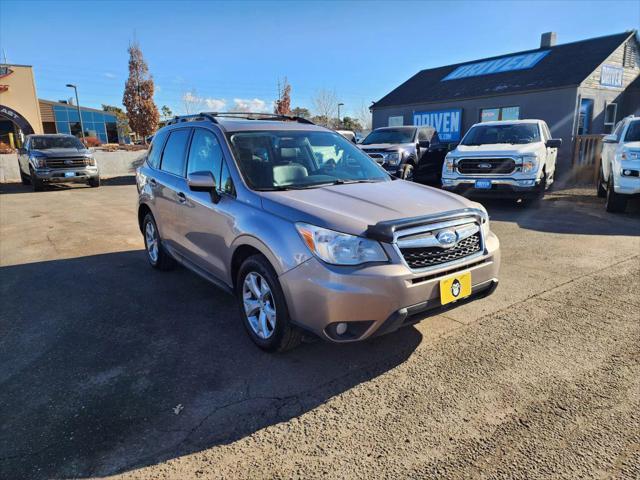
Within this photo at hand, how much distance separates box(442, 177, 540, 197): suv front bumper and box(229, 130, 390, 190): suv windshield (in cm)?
569

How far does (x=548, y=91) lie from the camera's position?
1773 cm

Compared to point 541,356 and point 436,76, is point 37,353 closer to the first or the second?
point 541,356

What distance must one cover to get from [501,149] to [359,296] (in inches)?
318

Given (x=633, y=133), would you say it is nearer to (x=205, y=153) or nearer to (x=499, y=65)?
(x=205, y=153)

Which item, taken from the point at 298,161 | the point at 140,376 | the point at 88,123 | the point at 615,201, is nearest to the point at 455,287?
the point at 298,161

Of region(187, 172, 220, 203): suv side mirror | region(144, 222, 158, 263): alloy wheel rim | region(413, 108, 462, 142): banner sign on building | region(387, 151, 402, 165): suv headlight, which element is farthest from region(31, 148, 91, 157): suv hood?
region(413, 108, 462, 142): banner sign on building

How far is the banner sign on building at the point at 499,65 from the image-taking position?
20.7 metres

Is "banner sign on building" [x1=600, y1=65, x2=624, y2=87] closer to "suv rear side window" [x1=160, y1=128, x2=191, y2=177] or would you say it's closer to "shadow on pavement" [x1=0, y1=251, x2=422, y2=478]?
"suv rear side window" [x1=160, y1=128, x2=191, y2=177]

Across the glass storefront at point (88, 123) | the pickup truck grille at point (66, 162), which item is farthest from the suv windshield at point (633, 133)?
the glass storefront at point (88, 123)

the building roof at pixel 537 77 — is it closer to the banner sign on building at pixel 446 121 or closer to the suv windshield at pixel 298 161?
the banner sign on building at pixel 446 121

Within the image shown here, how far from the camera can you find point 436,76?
2488 centimetres

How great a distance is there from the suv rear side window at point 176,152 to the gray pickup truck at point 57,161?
38.6 ft

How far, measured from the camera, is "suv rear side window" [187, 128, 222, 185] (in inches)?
162

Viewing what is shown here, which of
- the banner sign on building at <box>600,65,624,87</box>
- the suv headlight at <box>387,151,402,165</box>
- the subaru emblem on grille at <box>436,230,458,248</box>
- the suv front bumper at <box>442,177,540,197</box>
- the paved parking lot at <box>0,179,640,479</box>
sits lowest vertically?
the paved parking lot at <box>0,179,640,479</box>
